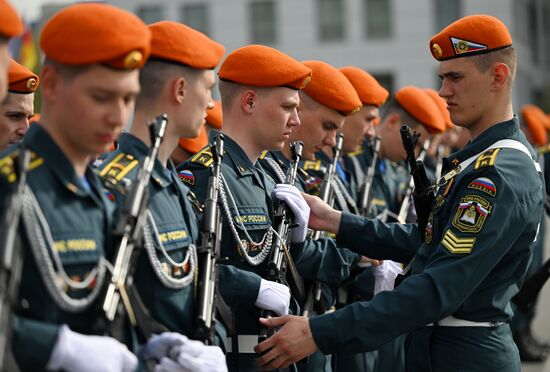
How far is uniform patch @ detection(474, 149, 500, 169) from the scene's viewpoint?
4699mm

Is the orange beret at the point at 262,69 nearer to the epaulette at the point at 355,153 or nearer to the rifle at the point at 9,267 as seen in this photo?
the rifle at the point at 9,267

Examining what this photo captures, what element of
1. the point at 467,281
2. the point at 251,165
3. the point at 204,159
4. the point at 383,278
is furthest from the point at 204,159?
the point at 383,278

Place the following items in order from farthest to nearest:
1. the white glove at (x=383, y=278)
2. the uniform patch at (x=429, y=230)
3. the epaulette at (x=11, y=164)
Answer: the white glove at (x=383, y=278) < the uniform patch at (x=429, y=230) < the epaulette at (x=11, y=164)

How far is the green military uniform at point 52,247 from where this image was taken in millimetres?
3182

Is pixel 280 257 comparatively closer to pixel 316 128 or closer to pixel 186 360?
pixel 186 360

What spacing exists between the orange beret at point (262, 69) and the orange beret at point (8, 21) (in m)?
1.90

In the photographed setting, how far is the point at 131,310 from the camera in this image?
11.9 feet

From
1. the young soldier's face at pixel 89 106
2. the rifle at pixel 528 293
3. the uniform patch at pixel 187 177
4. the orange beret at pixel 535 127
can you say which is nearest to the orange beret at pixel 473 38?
the uniform patch at pixel 187 177

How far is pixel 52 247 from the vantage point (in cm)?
328

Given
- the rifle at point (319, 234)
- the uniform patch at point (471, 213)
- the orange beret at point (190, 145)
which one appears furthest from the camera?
the orange beret at point (190, 145)

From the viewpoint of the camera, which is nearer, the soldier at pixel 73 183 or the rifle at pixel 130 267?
the soldier at pixel 73 183

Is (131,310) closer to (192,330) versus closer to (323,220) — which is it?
(192,330)

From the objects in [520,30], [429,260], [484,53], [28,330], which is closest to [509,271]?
[429,260]

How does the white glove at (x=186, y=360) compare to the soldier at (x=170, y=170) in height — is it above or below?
below
